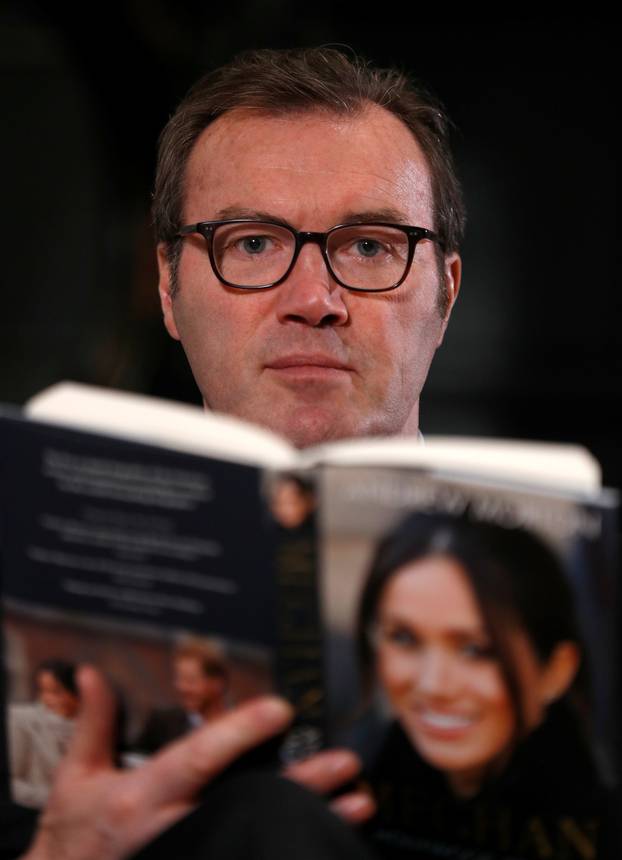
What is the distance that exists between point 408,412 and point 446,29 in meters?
3.28

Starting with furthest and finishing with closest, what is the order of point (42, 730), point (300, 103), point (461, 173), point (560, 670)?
1. point (461, 173)
2. point (300, 103)
3. point (42, 730)
4. point (560, 670)

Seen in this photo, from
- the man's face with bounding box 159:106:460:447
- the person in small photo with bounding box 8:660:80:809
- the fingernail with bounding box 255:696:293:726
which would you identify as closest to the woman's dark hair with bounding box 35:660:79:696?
the person in small photo with bounding box 8:660:80:809

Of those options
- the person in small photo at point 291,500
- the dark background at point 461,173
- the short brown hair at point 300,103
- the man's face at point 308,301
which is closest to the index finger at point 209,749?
the person in small photo at point 291,500

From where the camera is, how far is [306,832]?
0.80 m

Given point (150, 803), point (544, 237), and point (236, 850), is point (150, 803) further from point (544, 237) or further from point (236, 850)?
point (544, 237)

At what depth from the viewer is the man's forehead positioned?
158cm

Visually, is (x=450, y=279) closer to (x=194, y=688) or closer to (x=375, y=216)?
(x=375, y=216)

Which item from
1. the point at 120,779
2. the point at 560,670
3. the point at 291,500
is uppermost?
the point at 291,500

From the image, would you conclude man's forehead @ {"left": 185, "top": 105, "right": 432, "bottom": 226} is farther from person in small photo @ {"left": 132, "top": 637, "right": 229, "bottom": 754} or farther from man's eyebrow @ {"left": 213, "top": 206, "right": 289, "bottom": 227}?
person in small photo @ {"left": 132, "top": 637, "right": 229, "bottom": 754}

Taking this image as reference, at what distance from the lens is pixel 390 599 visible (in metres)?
0.83

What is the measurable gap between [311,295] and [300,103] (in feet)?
1.14

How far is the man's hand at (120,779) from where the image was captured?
83cm

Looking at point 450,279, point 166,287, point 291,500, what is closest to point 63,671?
point 291,500

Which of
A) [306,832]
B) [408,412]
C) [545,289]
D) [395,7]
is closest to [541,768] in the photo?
[306,832]
